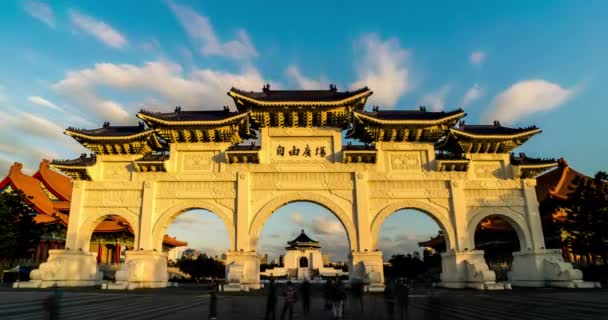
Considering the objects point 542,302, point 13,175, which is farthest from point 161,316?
point 13,175

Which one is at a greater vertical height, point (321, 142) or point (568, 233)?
point (321, 142)

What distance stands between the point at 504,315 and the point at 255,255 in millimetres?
10829

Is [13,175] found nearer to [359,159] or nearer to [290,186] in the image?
[290,186]

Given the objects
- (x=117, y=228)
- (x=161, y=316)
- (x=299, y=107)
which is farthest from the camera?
(x=117, y=228)

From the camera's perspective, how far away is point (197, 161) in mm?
18922

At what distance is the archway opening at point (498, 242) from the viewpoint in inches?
972

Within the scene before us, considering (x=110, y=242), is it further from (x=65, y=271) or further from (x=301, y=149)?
(x=301, y=149)

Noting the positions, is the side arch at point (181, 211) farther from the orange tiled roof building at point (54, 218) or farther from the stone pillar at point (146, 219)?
the orange tiled roof building at point (54, 218)

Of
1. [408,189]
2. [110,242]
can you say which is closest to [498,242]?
[408,189]

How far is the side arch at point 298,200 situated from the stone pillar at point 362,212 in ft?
0.91

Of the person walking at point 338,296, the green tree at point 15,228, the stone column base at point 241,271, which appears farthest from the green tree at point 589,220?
the green tree at point 15,228

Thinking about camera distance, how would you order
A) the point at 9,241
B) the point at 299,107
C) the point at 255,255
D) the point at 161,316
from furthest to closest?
the point at 9,241, the point at 299,107, the point at 255,255, the point at 161,316

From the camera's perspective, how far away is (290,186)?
18062 mm

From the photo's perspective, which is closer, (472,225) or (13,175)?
(472,225)
